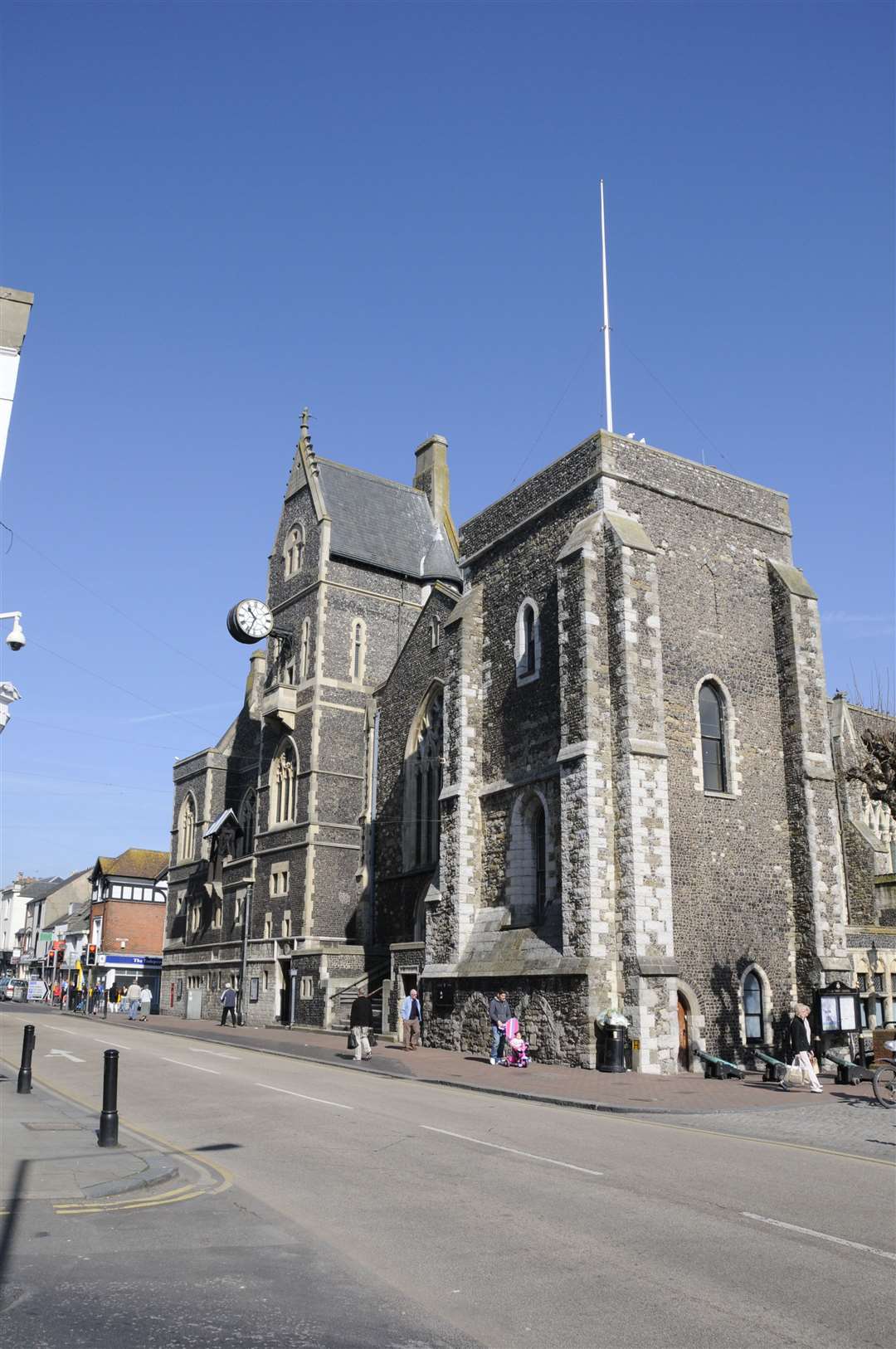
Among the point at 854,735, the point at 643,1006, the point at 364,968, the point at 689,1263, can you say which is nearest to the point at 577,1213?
the point at 689,1263

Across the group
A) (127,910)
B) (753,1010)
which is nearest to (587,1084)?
(753,1010)

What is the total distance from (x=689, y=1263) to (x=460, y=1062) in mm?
16124

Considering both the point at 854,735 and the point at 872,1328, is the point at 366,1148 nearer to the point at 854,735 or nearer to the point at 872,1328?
the point at 872,1328

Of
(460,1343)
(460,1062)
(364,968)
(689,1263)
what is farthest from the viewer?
(364,968)

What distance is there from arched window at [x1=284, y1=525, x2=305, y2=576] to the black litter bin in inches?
939

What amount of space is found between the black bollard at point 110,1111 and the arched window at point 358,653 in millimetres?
27541

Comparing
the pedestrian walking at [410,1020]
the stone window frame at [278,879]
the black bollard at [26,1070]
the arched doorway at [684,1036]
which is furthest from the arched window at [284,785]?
the black bollard at [26,1070]

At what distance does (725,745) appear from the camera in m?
24.4

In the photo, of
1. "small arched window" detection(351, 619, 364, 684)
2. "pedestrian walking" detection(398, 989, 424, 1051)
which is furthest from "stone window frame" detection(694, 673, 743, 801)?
"small arched window" detection(351, 619, 364, 684)

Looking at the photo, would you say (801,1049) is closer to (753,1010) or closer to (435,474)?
(753,1010)

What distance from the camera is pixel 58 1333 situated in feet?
17.3

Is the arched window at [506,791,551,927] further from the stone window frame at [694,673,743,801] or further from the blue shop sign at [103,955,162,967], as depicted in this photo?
the blue shop sign at [103,955,162,967]

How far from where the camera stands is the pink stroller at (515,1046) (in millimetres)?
21250

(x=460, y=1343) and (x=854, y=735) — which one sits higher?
(x=854, y=735)
